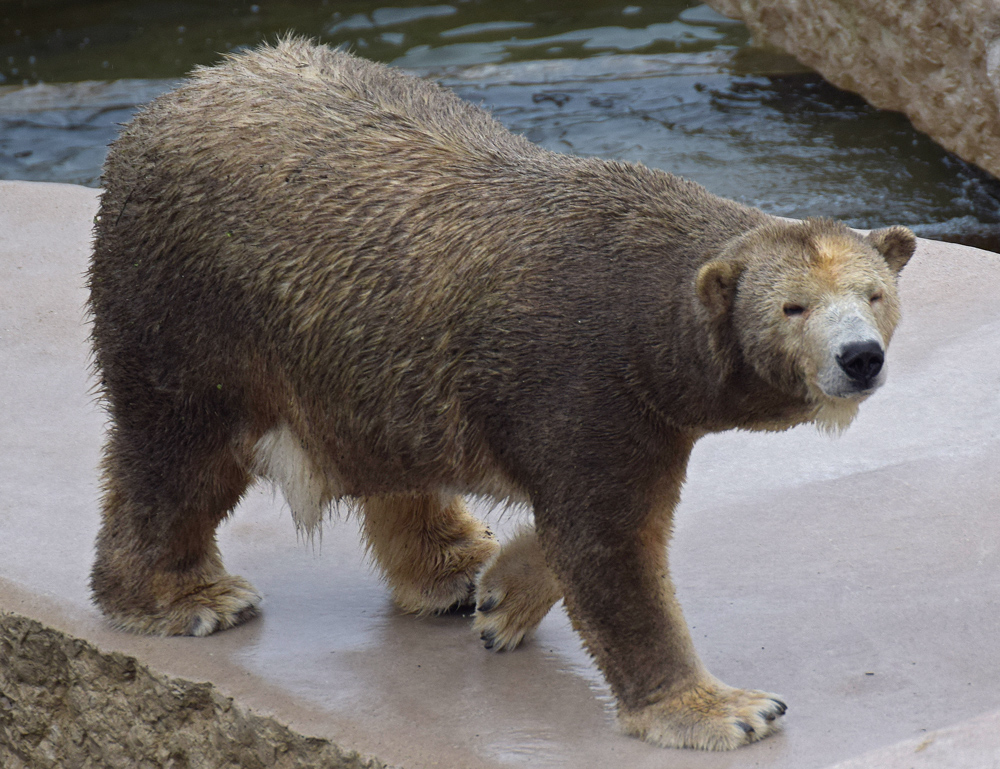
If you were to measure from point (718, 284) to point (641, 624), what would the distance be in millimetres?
939

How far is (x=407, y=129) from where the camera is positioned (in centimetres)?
381

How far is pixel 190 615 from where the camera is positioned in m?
4.18

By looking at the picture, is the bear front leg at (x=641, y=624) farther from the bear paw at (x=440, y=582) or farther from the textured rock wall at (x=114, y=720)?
the bear paw at (x=440, y=582)

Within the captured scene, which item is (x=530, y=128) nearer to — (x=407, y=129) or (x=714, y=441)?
(x=714, y=441)

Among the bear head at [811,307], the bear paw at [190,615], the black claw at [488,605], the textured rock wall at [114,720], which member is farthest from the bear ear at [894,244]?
the bear paw at [190,615]

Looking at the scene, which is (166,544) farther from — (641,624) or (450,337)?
(641,624)

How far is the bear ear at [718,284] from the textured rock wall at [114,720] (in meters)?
1.50

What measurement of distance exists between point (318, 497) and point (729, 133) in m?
7.48

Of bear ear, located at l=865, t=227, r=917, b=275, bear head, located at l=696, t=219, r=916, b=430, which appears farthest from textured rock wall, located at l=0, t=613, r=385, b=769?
bear ear, located at l=865, t=227, r=917, b=275

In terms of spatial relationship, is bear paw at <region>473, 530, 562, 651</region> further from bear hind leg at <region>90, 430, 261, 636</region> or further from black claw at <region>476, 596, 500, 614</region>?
bear hind leg at <region>90, 430, 261, 636</region>

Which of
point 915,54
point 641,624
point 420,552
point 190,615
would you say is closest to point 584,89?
point 915,54

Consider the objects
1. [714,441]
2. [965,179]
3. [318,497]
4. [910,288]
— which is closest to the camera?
[318,497]

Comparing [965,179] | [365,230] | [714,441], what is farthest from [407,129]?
[965,179]

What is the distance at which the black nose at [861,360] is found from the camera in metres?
2.91
